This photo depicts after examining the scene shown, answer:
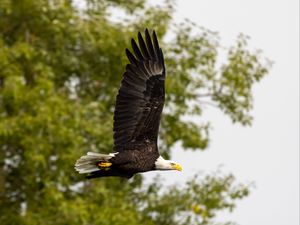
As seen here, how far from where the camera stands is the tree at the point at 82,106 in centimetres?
1984

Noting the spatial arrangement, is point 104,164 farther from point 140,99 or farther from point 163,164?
point 140,99

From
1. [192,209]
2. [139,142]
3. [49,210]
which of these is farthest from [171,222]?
[139,142]

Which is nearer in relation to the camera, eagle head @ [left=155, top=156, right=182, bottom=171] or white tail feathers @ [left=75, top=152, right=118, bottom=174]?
white tail feathers @ [left=75, top=152, right=118, bottom=174]

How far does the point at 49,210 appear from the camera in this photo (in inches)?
781

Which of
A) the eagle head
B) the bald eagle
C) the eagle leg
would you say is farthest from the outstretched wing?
the eagle leg

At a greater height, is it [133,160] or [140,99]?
[140,99]

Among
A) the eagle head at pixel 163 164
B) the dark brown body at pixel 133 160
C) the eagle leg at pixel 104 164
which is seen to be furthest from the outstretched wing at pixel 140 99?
the eagle leg at pixel 104 164

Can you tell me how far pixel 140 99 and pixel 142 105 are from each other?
0.07m

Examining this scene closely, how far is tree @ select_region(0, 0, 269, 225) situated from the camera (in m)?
19.8

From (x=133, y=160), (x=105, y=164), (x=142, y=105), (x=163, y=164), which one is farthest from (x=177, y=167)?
(x=105, y=164)

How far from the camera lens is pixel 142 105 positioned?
16391 mm

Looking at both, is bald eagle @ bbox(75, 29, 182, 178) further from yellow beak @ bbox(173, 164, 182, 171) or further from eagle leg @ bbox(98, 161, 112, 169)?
eagle leg @ bbox(98, 161, 112, 169)

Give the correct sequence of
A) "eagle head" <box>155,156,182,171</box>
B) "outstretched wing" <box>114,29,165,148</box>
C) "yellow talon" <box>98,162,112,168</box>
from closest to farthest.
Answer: "yellow talon" <box>98,162,112,168</box>
"eagle head" <box>155,156,182,171</box>
"outstretched wing" <box>114,29,165,148</box>

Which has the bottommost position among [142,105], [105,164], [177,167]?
[105,164]
